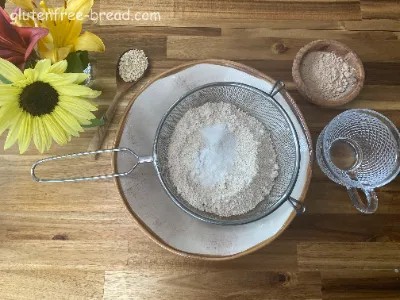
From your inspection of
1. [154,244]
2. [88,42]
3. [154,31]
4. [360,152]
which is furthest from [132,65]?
[360,152]

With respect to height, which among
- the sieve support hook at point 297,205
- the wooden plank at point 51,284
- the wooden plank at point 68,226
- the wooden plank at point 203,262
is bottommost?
the wooden plank at point 51,284

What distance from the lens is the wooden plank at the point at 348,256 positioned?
2.17 feet

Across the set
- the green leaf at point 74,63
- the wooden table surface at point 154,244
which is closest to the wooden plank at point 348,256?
the wooden table surface at point 154,244

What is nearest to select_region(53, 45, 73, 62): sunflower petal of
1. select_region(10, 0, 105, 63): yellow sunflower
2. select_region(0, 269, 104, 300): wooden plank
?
select_region(10, 0, 105, 63): yellow sunflower

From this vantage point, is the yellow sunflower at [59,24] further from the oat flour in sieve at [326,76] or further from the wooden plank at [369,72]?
the oat flour in sieve at [326,76]

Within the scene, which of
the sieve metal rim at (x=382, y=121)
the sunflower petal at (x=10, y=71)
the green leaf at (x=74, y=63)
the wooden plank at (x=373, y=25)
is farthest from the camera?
the wooden plank at (x=373, y=25)

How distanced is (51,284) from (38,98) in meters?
0.35

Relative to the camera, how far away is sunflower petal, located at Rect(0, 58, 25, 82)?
408 mm

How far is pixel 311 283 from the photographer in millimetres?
656

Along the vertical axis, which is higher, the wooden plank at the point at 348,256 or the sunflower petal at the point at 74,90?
the sunflower petal at the point at 74,90

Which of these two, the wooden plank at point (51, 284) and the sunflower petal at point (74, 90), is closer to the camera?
the sunflower petal at point (74, 90)

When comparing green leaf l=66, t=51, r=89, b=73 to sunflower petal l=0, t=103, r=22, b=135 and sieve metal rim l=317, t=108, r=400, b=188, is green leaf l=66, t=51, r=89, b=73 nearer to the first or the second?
sunflower petal l=0, t=103, r=22, b=135

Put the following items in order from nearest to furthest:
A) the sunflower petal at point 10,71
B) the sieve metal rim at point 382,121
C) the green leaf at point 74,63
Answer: the sunflower petal at point 10,71, the green leaf at point 74,63, the sieve metal rim at point 382,121

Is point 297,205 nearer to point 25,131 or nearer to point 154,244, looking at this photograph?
point 154,244
